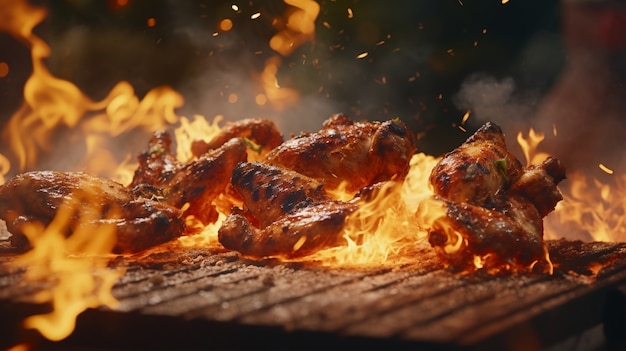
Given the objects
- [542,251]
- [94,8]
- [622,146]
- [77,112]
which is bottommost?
[542,251]

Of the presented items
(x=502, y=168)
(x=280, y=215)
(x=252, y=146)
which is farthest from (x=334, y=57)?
(x=280, y=215)

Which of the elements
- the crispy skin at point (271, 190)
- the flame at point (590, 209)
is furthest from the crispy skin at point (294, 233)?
the flame at point (590, 209)

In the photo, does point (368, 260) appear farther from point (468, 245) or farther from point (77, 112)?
point (77, 112)

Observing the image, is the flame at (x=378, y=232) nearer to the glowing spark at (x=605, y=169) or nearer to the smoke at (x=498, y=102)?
the glowing spark at (x=605, y=169)

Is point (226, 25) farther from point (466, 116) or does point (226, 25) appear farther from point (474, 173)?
point (474, 173)

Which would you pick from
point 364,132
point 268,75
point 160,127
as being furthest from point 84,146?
point 364,132

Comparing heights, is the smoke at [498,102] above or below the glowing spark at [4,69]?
below
